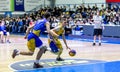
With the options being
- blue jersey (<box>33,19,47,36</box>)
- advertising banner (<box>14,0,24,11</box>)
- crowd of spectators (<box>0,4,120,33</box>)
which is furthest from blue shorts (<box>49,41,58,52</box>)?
advertising banner (<box>14,0,24,11</box>)

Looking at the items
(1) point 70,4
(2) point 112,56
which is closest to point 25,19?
(1) point 70,4

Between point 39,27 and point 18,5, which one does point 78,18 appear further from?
point 39,27

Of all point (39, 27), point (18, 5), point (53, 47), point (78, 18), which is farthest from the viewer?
point (18, 5)

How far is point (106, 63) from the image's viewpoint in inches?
445

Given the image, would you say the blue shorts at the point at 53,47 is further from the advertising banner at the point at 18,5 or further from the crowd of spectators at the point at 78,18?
the advertising banner at the point at 18,5

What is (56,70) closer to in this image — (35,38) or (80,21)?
(35,38)

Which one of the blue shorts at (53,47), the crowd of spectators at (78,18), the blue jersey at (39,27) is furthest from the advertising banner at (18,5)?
the blue jersey at (39,27)

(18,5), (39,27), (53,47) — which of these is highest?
(39,27)

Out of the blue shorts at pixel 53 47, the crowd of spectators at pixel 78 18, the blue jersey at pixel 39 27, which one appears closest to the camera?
the blue jersey at pixel 39 27

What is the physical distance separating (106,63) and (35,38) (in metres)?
2.61

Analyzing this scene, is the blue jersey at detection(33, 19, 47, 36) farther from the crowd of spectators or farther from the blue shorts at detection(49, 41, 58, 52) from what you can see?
the crowd of spectators

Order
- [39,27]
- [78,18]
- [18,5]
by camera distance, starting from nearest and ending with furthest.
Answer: [39,27], [78,18], [18,5]

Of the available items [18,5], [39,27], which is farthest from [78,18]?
[39,27]

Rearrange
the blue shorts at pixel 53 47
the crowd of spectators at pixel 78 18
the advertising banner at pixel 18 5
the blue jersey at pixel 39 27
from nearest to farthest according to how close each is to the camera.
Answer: the blue jersey at pixel 39 27, the blue shorts at pixel 53 47, the crowd of spectators at pixel 78 18, the advertising banner at pixel 18 5
